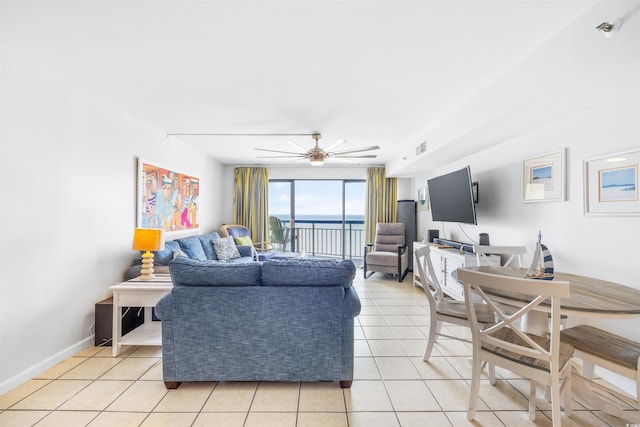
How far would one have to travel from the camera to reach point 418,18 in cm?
161

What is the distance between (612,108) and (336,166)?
458 centimetres

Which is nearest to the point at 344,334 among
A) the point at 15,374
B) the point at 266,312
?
the point at 266,312

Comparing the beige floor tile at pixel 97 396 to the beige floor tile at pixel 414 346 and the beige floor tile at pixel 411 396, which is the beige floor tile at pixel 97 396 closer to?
the beige floor tile at pixel 411 396

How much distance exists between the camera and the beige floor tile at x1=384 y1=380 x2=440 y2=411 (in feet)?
5.98

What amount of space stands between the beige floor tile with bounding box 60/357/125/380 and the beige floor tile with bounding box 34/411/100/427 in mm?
394

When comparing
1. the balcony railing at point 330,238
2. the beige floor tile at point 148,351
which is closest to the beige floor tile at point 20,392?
the beige floor tile at point 148,351

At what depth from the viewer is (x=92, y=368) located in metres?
2.27

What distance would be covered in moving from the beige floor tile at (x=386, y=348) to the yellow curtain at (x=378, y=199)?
3.58m

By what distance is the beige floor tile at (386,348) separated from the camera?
2502 mm

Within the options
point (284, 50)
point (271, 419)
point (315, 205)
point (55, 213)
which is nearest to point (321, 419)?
point (271, 419)

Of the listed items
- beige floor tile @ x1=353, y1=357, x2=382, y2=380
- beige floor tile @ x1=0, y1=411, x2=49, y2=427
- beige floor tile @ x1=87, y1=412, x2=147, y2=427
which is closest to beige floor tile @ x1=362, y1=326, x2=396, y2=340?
beige floor tile @ x1=353, y1=357, x2=382, y2=380

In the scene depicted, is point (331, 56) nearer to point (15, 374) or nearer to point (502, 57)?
point (502, 57)

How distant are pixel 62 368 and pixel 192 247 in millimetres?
1927

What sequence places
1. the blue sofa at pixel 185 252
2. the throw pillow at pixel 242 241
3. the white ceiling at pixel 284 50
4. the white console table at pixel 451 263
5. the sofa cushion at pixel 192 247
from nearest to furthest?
the white ceiling at pixel 284 50 < the blue sofa at pixel 185 252 < the white console table at pixel 451 263 < the sofa cushion at pixel 192 247 < the throw pillow at pixel 242 241
